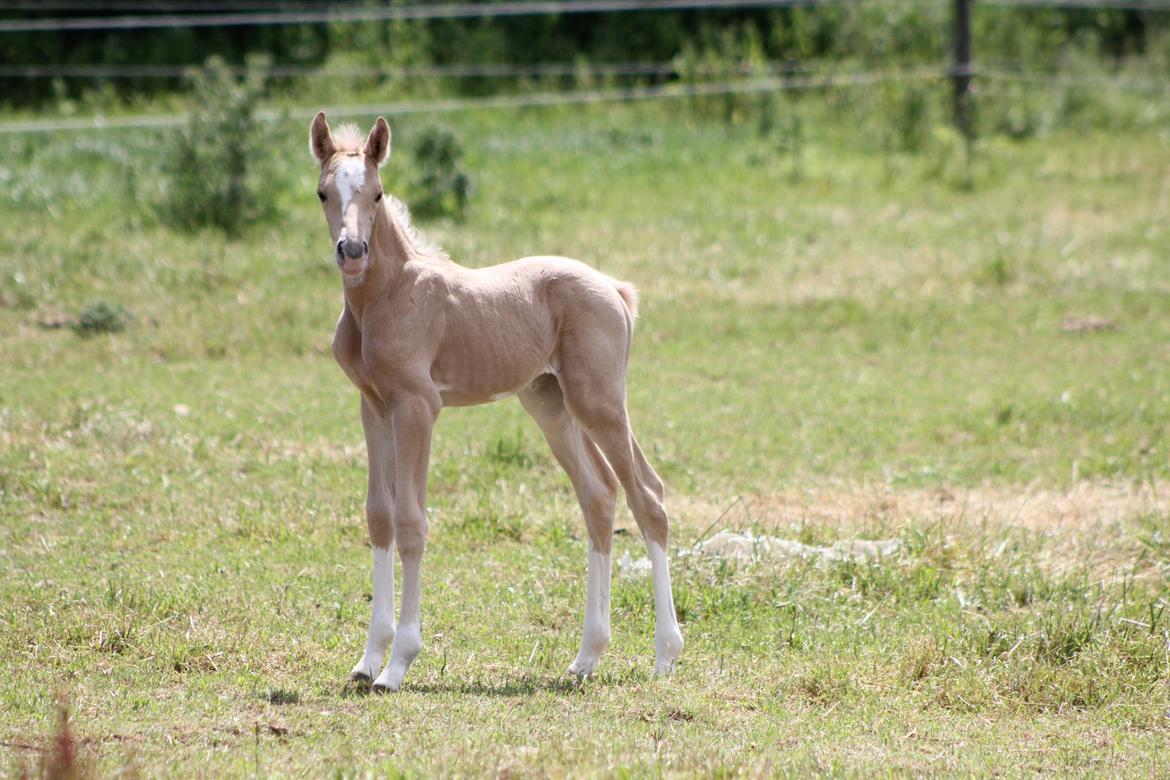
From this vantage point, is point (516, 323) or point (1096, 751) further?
point (516, 323)

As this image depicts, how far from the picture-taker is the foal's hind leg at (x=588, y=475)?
606 centimetres

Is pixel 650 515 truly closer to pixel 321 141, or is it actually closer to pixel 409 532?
pixel 409 532

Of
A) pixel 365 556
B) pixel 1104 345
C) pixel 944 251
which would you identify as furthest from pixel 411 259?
pixel 944 251

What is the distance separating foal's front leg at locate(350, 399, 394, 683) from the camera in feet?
18.4

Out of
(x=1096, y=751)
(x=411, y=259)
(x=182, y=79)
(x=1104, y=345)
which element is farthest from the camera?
(x=182, y=79)

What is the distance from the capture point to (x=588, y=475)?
6191mm

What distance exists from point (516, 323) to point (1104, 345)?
8.47 metres

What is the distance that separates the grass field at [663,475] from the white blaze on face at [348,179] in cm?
193

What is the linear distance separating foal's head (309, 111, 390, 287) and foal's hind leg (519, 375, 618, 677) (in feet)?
3.49

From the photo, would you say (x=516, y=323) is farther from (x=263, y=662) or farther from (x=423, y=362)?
(x=263, y=662)

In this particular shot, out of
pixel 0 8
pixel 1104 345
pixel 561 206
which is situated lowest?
pixel 1104 345

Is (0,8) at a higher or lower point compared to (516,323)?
higher

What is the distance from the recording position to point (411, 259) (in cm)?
578

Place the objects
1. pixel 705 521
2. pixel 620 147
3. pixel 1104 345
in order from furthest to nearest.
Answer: pixel 620 147, pixel 1104 345, pixel 705 521
